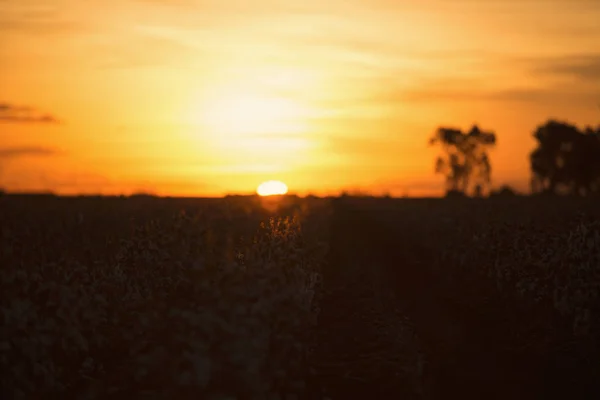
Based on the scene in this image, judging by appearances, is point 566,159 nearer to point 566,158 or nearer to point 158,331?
point 566,158

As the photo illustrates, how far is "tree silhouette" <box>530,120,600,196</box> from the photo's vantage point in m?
107

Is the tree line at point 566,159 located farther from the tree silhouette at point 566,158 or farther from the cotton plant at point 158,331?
the cotton plant at point 158,331

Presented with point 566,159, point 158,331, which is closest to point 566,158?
point 566,159

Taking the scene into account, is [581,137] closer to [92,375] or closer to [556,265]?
[556,265]

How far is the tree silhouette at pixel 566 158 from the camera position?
350 ft

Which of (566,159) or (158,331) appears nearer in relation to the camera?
(158,331)

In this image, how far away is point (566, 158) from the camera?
109m

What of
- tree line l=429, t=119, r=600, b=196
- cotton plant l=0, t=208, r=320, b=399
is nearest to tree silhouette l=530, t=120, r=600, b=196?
tree line l=429, t=119, r=600, b=196

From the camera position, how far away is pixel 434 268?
103ft

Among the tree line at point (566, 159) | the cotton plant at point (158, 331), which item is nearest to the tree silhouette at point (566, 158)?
the tree line at point (566, 159)

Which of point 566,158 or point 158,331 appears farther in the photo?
point 566,158

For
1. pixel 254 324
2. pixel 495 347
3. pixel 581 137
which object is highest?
pixel 581 137

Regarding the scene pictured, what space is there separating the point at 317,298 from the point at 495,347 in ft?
21.0

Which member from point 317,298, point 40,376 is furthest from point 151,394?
point 317,298
